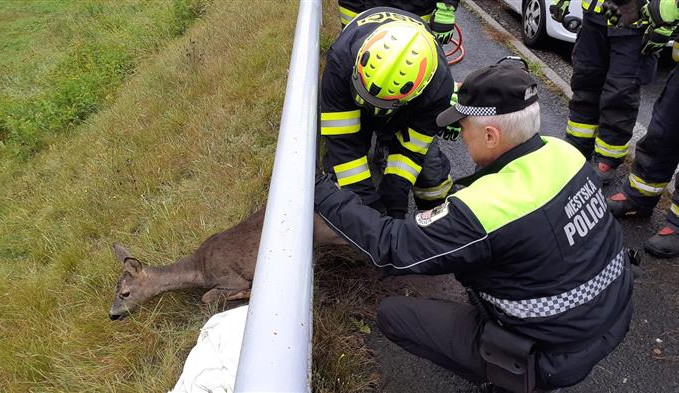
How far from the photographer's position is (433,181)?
343cm

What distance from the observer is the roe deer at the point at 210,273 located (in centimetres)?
297

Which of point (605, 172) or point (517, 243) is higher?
point (517, 243)

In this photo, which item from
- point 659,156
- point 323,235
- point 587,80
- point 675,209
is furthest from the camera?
point 587,80

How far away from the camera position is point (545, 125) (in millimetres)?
4582

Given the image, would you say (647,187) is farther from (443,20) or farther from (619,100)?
(443,20)

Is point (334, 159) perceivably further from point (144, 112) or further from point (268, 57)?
point (144, 112)

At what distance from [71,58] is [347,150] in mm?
8997

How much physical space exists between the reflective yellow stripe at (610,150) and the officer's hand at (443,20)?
139 cm

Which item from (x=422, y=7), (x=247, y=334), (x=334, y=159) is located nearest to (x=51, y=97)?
(x=422, y=7)

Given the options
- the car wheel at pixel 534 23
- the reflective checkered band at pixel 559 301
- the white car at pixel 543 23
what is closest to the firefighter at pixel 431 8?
the white car at pixel 543 23

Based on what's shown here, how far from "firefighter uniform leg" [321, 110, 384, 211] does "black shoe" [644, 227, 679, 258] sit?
5.40 feet

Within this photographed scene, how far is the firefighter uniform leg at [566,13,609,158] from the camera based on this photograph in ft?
12.2

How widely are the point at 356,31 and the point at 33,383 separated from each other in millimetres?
2435

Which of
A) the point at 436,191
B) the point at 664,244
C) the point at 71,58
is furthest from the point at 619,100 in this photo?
the point at 71,58
